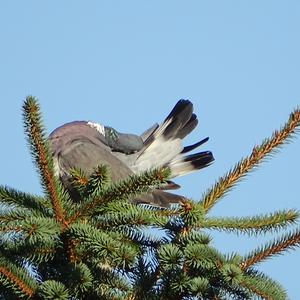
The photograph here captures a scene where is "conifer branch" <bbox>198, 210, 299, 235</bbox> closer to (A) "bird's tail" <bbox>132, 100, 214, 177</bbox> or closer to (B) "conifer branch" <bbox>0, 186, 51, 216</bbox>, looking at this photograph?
(B) "conifer branch" <bbox>0, 186, 51, 216</bbox>

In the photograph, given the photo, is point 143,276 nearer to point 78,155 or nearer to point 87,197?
point 87,197

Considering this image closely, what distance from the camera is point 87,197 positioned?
2.82 meters

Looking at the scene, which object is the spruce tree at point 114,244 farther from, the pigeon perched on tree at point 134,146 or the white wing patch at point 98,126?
the white wing patch at point 98,126

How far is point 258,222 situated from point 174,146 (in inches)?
142

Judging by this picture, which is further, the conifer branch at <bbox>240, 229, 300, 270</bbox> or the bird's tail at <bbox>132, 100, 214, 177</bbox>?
the bird's tail at <bbox>132, 100, 214, 177</bbox>

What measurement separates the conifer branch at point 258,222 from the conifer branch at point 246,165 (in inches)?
5.8

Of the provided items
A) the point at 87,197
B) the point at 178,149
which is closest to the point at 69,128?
the point at 178,149

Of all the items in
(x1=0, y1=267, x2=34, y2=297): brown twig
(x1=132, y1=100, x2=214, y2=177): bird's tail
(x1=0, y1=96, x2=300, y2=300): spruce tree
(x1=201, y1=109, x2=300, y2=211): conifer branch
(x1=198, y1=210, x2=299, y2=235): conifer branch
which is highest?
(x1=132, y1=100, x2=214, y2=177): bird's tail

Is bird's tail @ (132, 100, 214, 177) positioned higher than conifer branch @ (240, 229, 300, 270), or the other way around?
bird's tail @ (132, 100, 214, 177)

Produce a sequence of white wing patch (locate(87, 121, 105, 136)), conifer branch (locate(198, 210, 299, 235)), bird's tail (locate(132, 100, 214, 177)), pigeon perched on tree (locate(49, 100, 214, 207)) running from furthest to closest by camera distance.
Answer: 1. bird's tail (locate(132, 100, 214, 177))
2. white wing patch (locate(87, 121, 105, 136))
3. pigeon perched on tree (locate(49, 100, 214, 207))
4. conifer branch (locate(198, 210, 299, 235))

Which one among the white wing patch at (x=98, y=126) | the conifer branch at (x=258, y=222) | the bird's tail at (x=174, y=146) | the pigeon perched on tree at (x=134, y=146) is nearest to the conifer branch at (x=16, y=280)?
the conifer branch at (x=258, y=222)

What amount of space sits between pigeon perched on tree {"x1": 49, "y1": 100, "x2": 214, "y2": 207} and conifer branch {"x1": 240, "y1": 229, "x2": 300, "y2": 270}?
6.70ft

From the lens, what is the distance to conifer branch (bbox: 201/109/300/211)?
2984mm

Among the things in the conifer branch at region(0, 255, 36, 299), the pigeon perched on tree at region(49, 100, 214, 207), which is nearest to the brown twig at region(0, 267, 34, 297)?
the conifer branch at region(0, 255, 36, 299)
